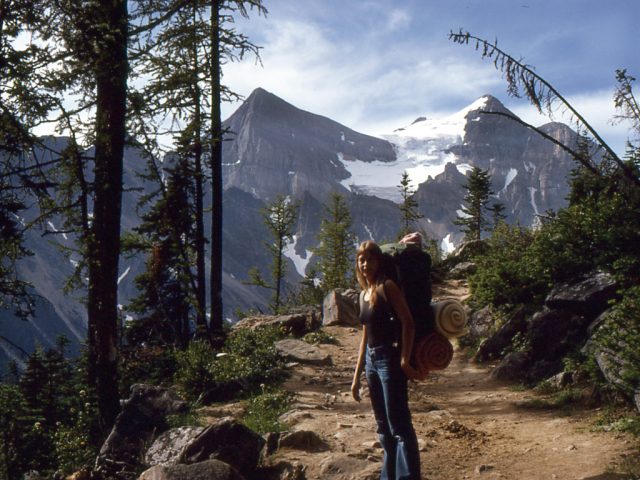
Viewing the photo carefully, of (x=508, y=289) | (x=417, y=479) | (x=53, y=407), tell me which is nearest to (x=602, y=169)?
(x=417, y=479)

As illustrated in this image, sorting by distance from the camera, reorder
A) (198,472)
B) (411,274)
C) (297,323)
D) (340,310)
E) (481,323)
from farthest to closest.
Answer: (340,310) < (297,323) < (481,323) < (198,472) < (411,274)

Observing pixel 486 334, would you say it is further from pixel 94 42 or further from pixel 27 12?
pixel 27 12

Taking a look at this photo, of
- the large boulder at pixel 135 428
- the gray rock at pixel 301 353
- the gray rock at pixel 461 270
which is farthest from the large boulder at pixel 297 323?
the large boulder at pixel 135 428

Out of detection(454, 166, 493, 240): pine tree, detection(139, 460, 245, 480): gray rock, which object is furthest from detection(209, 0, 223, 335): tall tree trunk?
detection(454, 166, 493, 240): pine tree

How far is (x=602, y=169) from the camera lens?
4305mm

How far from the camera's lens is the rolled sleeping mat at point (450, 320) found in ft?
15.9

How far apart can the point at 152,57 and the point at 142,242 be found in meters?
8.64

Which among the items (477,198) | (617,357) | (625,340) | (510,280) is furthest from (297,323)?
(477,198)

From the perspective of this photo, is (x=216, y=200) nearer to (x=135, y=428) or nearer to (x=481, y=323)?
(x=481, y=323)

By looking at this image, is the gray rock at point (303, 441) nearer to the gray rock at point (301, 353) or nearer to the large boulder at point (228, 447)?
the large boulder at point (228, 447)

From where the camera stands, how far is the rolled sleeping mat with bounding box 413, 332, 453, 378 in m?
4.74

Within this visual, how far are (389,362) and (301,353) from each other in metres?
8.01

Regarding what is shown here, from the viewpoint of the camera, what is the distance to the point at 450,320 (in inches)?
190

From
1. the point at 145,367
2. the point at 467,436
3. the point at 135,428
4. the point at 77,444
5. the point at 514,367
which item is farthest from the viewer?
the point at 145,367
